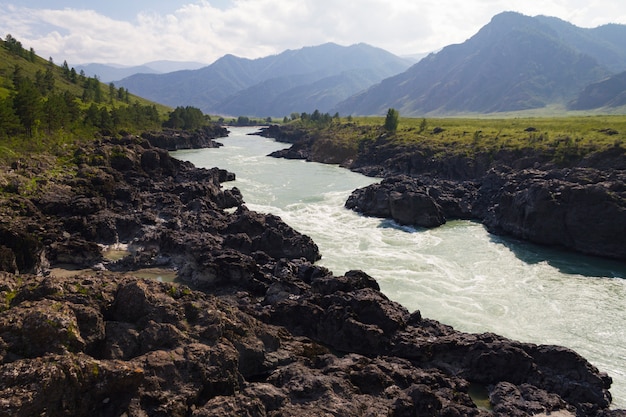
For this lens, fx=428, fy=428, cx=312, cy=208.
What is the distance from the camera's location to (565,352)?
1005 inches

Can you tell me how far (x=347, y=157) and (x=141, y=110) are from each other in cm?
7943

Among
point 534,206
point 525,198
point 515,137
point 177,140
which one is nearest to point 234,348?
point 534,206

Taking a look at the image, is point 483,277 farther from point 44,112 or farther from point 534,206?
point 44,112

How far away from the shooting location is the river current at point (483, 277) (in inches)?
1296

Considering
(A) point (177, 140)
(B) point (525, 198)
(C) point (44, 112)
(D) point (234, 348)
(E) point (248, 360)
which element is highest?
(C) point (44, 112)

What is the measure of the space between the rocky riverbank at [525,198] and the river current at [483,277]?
7.09ft

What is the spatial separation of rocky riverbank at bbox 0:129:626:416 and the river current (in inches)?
229

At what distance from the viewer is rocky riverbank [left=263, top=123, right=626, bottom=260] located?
50.9 metres

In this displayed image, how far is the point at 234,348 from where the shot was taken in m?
21.8

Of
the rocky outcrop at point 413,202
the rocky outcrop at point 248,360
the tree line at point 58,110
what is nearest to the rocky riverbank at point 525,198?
the rocky outcrop at point 413,202

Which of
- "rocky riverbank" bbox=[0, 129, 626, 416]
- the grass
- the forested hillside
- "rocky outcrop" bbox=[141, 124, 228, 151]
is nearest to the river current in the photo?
"rocky riverbank" bbox=[0, 129, 626, 416]

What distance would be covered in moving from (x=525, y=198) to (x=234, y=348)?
48469 mm

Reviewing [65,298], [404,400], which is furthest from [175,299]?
[404,400]

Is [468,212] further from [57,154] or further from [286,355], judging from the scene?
[57,154]
